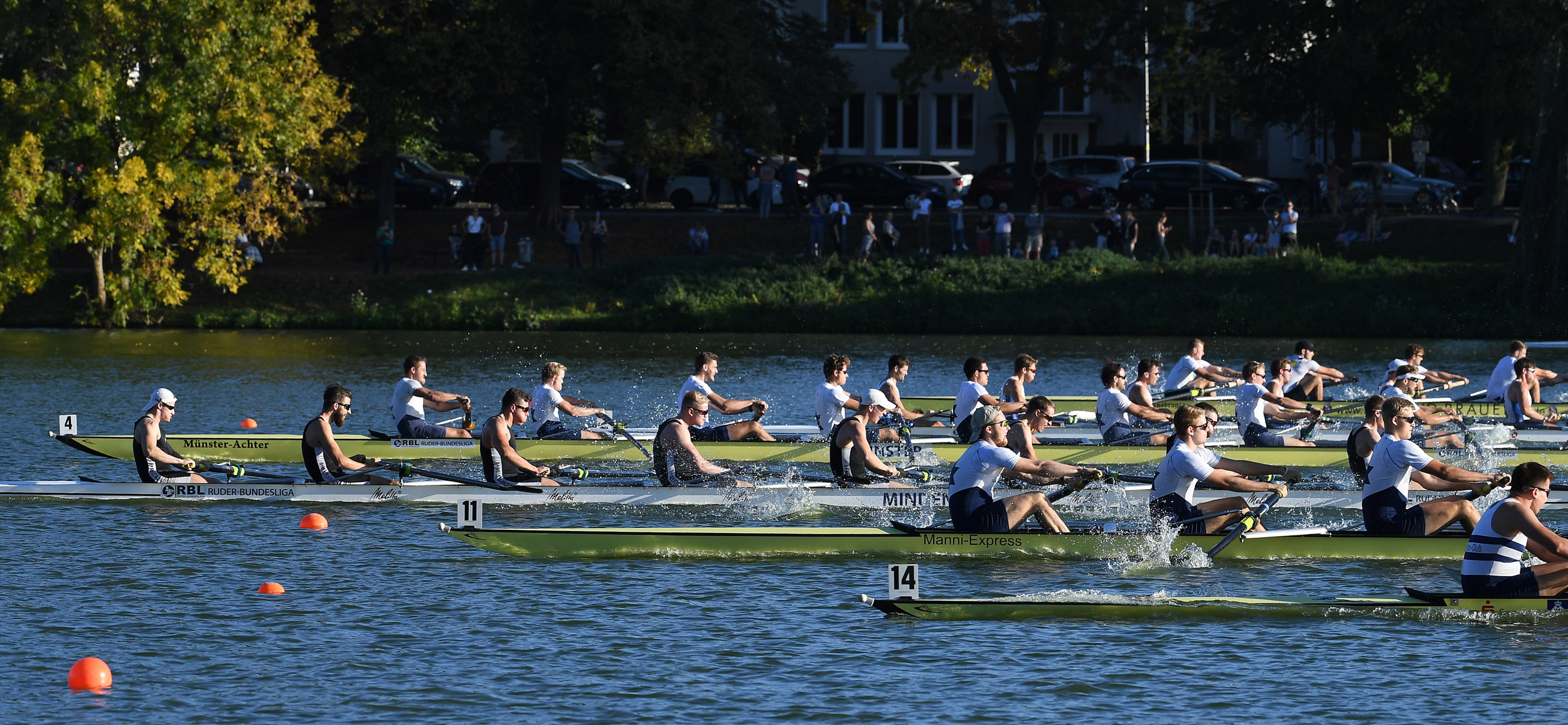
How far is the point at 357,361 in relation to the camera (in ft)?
104

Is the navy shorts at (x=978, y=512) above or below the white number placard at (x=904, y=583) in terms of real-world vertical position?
above

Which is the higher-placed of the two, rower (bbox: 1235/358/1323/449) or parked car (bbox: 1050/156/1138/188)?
parked car (bbox: 1050/156/1138/188)

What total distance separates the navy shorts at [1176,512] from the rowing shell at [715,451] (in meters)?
4.12

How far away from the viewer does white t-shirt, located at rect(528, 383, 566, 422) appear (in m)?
18.6

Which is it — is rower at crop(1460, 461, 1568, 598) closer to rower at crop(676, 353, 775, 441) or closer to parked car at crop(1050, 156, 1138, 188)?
rower at crop(676, 353, 775, 441)

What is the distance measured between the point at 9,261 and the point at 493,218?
36.5 ft

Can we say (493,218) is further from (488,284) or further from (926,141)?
(926,141)

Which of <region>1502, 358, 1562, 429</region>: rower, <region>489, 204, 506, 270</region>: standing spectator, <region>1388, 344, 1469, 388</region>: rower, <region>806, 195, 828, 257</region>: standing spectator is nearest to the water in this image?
<region>1388, 344, 1469, 388</region>: rower

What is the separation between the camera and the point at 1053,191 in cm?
4769

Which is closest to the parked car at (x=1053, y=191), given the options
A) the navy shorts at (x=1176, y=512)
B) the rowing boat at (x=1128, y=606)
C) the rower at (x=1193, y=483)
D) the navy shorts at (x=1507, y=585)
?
the rower at (x=1193, y=483)

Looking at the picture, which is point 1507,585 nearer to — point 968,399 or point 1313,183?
point 968,399

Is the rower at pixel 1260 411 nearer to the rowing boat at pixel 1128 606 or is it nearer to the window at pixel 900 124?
the rowing boat at pixel 1128 606

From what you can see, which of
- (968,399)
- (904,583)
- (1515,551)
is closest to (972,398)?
(968,399)

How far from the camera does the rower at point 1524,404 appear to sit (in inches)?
770
